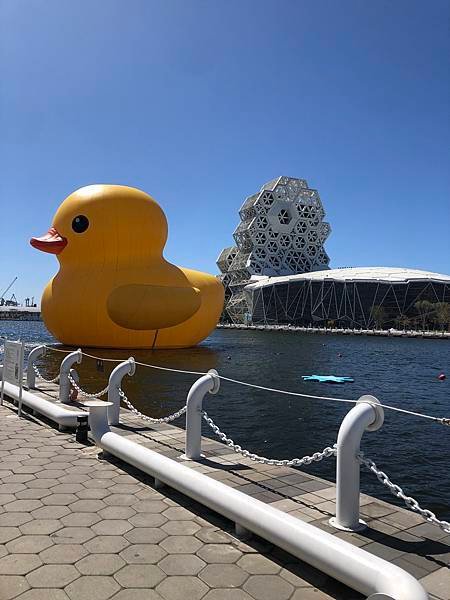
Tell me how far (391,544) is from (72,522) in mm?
2543

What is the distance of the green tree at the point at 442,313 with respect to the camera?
81.8m

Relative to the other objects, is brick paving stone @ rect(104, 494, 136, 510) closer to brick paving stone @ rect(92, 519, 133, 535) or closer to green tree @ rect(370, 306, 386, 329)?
brick paving stone @ rect(92, 519, 133, 535)

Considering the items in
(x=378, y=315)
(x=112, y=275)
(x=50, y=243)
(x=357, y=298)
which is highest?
(x=357, y=298)

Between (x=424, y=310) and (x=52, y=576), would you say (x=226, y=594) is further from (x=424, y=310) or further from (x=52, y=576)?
(x=424, y=310)

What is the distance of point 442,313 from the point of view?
81.7m

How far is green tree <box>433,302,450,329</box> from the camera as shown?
268 feet

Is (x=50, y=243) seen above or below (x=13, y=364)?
above

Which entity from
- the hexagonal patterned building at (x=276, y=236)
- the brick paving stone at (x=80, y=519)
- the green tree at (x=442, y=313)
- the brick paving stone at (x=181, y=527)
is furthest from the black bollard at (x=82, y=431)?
the hexagonal patterned building at (x=276, y=236)

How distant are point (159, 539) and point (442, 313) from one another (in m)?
85.2

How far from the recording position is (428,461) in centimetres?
865

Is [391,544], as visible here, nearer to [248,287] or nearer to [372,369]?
[372,369]

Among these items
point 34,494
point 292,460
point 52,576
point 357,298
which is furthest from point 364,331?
point 52,576

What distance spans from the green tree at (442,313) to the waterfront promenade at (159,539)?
83133 millimetres

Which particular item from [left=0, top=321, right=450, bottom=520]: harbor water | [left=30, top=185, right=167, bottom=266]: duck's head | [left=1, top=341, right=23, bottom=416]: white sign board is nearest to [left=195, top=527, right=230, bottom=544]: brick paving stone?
[left=0, top=321, right=450, bottom=520]: harbor water
